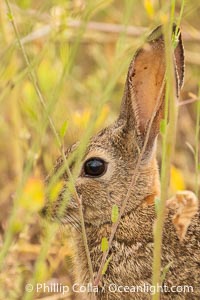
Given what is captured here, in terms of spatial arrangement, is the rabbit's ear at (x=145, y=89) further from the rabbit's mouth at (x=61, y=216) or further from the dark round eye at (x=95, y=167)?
the rabbit's mouth at (x=61, y=216)

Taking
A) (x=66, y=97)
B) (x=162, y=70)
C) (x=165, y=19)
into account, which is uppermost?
(x=66, y=97)

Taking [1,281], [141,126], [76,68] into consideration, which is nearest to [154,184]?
[141,126]

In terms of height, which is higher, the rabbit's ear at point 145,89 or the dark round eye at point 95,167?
the rabbit's ear at point 145,89

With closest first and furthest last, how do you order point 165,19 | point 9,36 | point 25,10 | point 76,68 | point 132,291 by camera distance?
point 165,19 → point 132,291 → point 25,10 → point 9,36 → point 76,68

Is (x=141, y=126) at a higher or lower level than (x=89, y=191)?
higher

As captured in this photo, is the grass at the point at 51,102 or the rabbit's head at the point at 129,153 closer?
the grass at the point at 51,102

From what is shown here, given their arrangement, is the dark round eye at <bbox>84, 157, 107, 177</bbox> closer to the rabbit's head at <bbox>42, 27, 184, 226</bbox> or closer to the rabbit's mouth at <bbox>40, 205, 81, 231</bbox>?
the rabbit's head at <bbox>42, 27, 184, 226</bbox>

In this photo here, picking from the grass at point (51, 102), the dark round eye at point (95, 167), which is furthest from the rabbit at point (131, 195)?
the grass at point (51, 102)

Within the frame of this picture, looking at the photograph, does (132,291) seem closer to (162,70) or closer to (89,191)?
(89,191)
